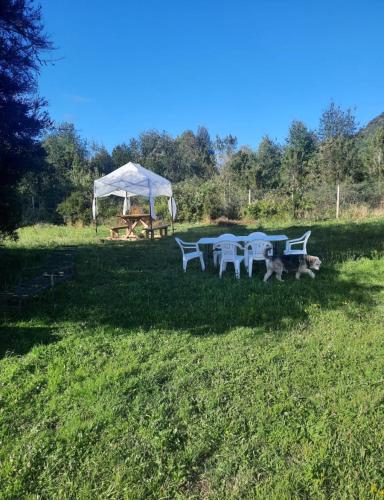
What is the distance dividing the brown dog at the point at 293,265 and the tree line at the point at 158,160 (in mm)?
5185

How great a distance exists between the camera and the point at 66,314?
491 cm

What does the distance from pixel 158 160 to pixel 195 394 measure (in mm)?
39055

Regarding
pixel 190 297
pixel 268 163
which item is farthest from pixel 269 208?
pixel 268 163

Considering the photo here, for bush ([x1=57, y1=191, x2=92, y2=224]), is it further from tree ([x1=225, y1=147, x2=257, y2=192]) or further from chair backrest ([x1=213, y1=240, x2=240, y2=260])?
chair backrest ([x1=213, y1=240, x2=240, y2=260])

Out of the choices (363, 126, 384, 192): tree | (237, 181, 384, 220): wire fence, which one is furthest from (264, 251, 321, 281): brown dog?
(363, 126, 384, 192): tree

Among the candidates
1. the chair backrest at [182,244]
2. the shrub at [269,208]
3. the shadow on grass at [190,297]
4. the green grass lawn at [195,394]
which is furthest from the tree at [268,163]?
the green grass lawn at [195,394]

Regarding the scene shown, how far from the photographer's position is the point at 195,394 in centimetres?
295

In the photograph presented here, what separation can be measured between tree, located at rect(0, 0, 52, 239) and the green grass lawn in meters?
3.02

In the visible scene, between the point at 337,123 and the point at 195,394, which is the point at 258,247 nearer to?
the point at 195,394

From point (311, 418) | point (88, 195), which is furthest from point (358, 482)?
point (88, 195)

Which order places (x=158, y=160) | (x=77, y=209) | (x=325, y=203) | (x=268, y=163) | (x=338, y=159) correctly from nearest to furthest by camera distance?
(x=325, y=203), (x=77, y=209), (x=338, y=159), (x=268, y=163), (x=158, y=160)

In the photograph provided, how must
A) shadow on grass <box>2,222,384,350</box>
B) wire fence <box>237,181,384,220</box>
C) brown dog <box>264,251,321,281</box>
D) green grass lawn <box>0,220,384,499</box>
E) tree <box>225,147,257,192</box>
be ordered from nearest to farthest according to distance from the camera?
green grass lawn <box>0,220,384,499</box> < shadow on grass <box>2,222,384,350</box> < brown dog <box>264,251,321,281</box> < wire fence <box>237,181,384,220</box> < tree <box>225,147,257,192</box>

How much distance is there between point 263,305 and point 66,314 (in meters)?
2.74

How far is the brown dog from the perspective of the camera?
6.38 metres
